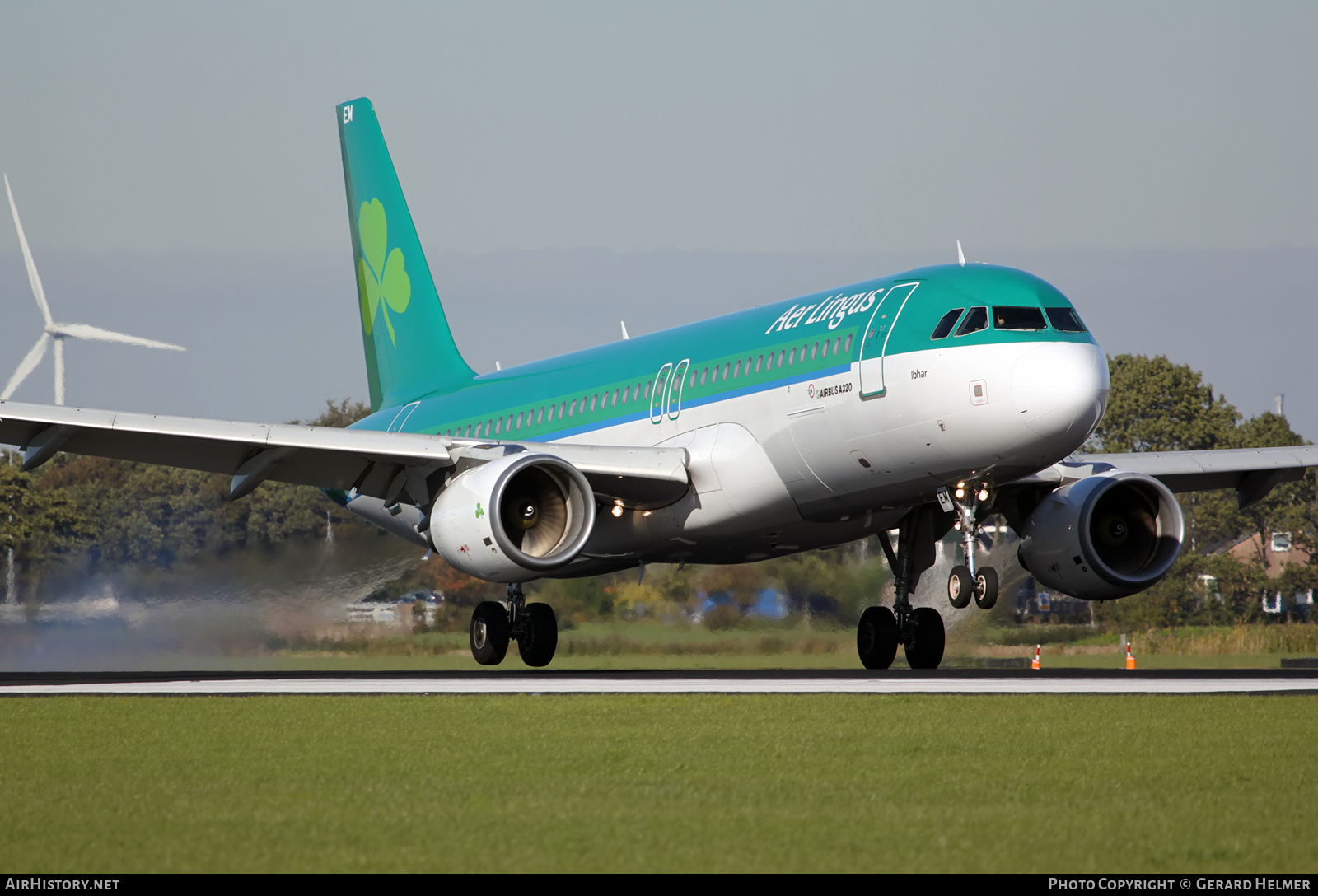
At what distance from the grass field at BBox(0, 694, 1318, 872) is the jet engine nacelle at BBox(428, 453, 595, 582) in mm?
6746

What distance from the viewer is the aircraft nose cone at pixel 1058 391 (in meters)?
20.2

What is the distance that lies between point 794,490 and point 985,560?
7.68 m

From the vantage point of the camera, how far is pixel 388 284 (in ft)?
115

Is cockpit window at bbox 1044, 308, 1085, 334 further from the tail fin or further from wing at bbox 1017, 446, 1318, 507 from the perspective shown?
the tail fin

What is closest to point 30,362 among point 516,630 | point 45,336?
point 45,336

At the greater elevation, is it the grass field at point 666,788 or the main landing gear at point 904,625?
the main landing gear at point 904,625

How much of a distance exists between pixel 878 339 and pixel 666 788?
1285cm

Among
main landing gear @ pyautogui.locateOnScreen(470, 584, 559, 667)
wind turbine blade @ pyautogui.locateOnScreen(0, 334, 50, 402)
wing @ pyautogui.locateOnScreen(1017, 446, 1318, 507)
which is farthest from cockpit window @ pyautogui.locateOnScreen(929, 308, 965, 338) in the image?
wind turbine blade @ pyautogui.locateOnScreen(0, 334, 50, 402)

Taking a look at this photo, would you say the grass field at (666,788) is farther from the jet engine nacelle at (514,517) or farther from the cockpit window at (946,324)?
the jet engine nacelle at (514,517)

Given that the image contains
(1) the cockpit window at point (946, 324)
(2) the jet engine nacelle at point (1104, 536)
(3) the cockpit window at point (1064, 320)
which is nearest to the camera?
(3) the cockpit window at point (1064, 320)

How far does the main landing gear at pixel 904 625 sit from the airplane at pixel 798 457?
0.04 m

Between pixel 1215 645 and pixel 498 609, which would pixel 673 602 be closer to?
pixel 498 609

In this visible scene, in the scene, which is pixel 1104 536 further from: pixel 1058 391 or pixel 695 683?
pixel 695 683

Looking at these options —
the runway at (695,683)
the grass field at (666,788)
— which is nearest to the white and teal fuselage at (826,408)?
A: the runway at (695,683)
